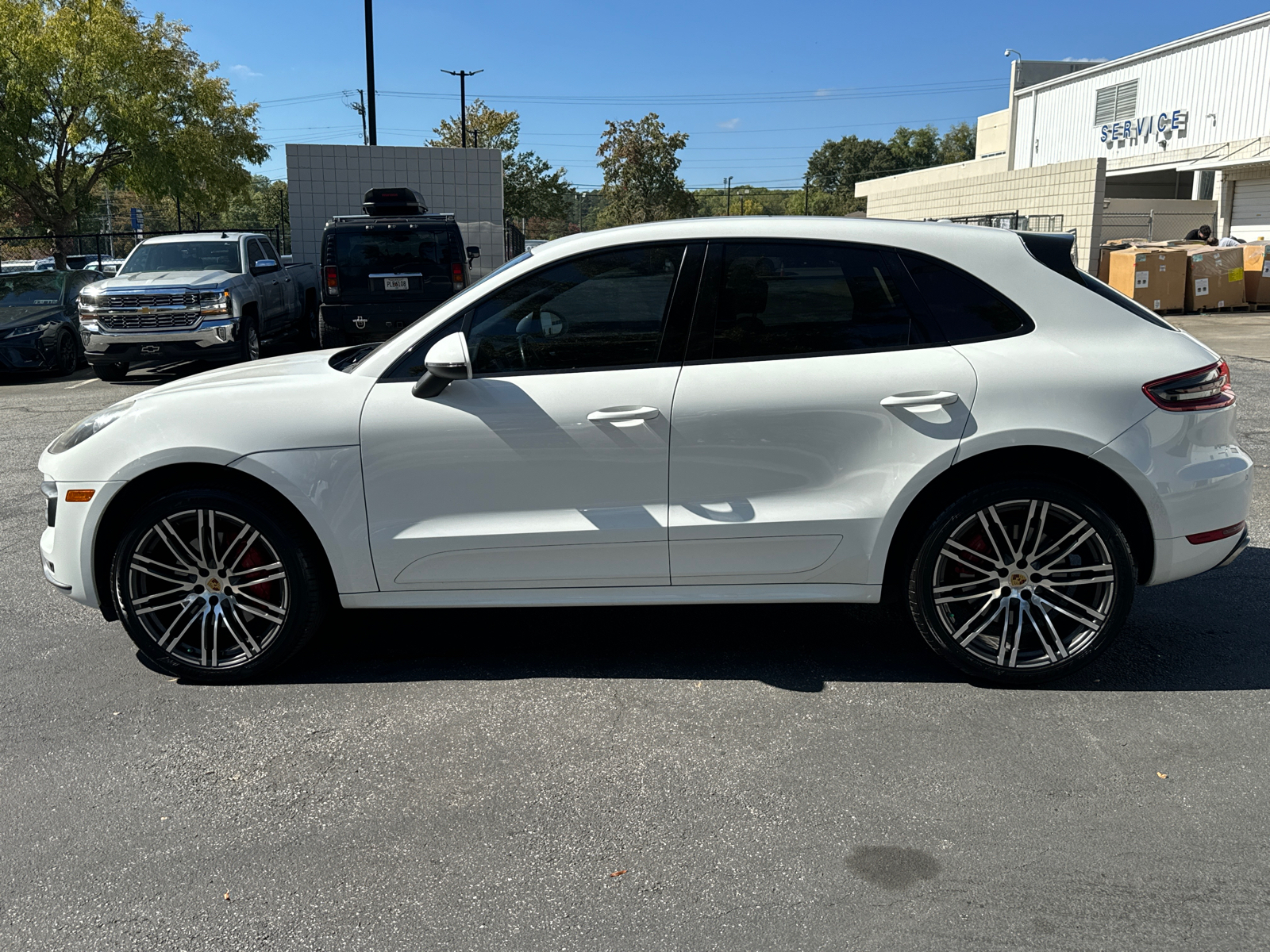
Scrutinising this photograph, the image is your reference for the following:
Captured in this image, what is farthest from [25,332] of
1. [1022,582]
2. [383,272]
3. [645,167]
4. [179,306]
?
[645,167]

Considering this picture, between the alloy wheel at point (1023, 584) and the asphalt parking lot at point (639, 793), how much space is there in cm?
21

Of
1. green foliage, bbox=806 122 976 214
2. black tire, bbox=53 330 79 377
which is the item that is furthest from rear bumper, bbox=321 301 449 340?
green foliage, bbox=806 122 976 214

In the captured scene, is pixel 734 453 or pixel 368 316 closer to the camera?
pixel 734 453

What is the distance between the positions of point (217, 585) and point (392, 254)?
10719 millimetres

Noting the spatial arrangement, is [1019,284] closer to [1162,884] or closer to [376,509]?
[1162,884]

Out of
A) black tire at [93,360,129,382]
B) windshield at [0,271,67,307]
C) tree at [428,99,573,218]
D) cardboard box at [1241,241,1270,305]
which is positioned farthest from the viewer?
tree at [428,99,573,218]

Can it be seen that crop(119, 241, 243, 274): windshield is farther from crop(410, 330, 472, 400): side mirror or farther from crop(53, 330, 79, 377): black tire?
crop(410, 330, 472, 400): side mirror

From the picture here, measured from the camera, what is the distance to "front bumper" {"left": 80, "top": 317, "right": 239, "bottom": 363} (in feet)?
43.4

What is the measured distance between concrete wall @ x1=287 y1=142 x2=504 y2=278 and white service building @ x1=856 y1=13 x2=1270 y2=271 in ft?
42.0

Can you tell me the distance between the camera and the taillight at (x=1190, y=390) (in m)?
3.80

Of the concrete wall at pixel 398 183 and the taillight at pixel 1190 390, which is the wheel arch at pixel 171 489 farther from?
the concrete wall at pixel 398 183

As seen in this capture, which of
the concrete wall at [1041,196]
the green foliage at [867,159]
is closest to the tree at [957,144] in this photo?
the green foliage at [867,159]

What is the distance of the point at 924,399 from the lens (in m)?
3.80

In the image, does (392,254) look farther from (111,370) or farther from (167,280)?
(111,370)
